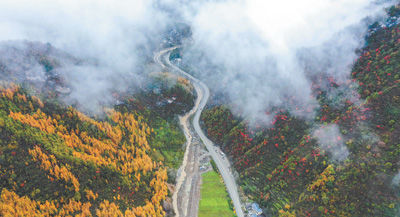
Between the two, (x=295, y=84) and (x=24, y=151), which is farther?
(x=295, y=84)

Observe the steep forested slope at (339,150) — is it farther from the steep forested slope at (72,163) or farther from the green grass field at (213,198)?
the steep forested slope at (72,163)

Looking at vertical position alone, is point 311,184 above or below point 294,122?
below

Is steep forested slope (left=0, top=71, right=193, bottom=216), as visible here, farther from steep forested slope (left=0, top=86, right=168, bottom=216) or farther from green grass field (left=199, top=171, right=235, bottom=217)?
green grass field (left=199, top=171, right=235, bottom=217)

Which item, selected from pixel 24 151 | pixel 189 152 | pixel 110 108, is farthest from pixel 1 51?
pixel 189 152

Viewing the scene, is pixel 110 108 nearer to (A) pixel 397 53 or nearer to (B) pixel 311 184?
(B) pixel 311 184

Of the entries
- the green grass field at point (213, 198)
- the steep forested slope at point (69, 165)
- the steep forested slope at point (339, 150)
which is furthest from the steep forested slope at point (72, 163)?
the steep forested slope at point (339, 150)

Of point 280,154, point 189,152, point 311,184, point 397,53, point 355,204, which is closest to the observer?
point 355,204

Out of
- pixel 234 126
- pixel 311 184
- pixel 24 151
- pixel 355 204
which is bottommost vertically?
pixel 355 204

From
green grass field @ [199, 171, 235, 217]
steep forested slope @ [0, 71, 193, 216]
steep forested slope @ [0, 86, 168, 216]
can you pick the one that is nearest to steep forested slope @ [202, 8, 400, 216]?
green grass field @ [199, 171, 235, 217]
